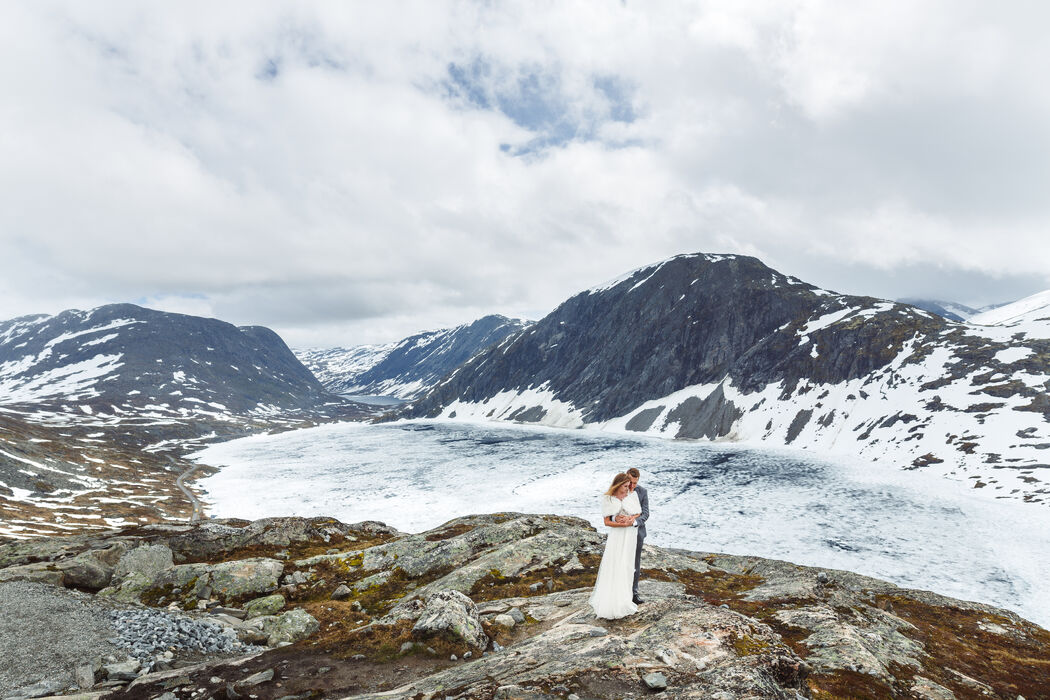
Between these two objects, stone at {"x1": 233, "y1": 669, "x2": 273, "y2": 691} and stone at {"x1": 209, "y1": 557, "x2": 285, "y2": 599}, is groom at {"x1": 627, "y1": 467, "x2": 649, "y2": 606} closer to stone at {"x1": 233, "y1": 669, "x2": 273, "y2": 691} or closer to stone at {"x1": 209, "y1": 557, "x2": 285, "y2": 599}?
stone at {"x1": 233, "y1": 669, "x2": 273, "y2": 691}

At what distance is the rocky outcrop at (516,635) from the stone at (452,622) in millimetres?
49

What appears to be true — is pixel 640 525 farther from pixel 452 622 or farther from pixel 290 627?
pixel 290 627

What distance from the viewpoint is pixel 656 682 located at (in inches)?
360

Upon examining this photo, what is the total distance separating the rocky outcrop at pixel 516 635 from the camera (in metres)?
10.1

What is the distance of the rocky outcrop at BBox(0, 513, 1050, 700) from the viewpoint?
10.1 meters

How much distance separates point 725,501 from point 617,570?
67972 mm

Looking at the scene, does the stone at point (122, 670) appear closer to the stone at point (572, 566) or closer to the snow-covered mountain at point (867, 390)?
the stone at point (572, 566)

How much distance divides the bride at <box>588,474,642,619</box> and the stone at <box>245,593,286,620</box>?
1497 cm

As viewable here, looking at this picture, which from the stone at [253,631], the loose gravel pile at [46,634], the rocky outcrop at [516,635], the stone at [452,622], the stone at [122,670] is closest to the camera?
the rocky outcrop at [516,635]

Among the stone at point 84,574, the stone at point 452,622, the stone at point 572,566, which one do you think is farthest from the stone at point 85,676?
the stone at point 572,566

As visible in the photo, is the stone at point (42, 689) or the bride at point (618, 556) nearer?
the stone at point (42, 689)

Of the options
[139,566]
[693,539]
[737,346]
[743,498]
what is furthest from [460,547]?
[737,346]

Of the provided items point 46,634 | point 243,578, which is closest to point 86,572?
point 243,578

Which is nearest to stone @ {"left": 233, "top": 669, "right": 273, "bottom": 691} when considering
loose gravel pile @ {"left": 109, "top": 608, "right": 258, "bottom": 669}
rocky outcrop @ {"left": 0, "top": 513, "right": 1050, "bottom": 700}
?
rocky outcrop @ {"left": 0, "top": 513, "right": 1050, "bottom": 700}
